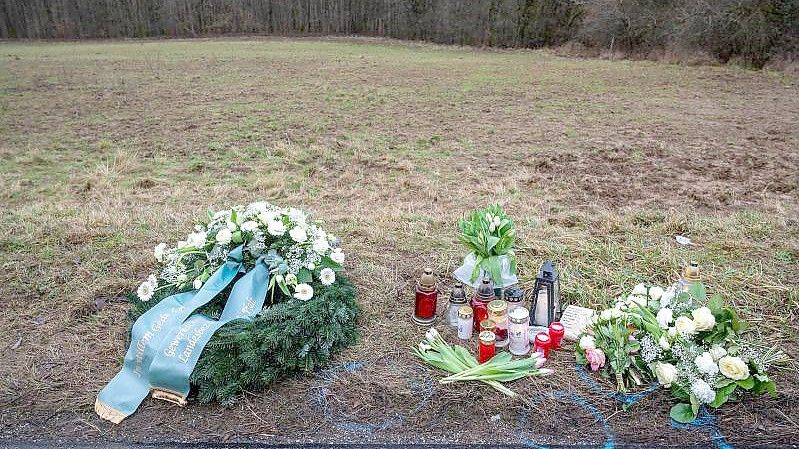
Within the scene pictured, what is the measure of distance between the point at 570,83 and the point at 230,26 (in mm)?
17898

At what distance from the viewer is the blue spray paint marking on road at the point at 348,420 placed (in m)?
2.04

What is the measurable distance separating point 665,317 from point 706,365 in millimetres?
238

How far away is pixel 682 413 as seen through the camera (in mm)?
2029

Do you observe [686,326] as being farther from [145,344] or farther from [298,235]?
[145,344]

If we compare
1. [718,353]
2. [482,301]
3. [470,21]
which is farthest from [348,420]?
[470,21]

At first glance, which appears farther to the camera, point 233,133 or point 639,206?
point 233,133

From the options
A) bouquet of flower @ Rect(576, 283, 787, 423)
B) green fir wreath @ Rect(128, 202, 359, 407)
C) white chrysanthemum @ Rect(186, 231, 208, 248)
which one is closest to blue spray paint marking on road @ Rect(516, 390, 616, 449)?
bouquet of flower @ Rect(576, 283, 787, 423)

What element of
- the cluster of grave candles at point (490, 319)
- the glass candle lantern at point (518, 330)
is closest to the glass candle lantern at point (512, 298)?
the cluster of grave candles at point (490, 319)

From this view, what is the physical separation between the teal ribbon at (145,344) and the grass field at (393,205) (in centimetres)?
6

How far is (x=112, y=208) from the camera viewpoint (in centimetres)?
423

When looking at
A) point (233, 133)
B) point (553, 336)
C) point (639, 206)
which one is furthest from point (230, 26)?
point (553, 336)

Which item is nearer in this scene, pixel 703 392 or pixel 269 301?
pixel 703 392

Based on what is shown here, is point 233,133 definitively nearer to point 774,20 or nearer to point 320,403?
point 320,403

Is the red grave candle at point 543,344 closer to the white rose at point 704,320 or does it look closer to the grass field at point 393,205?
the grass field at point 393,205
